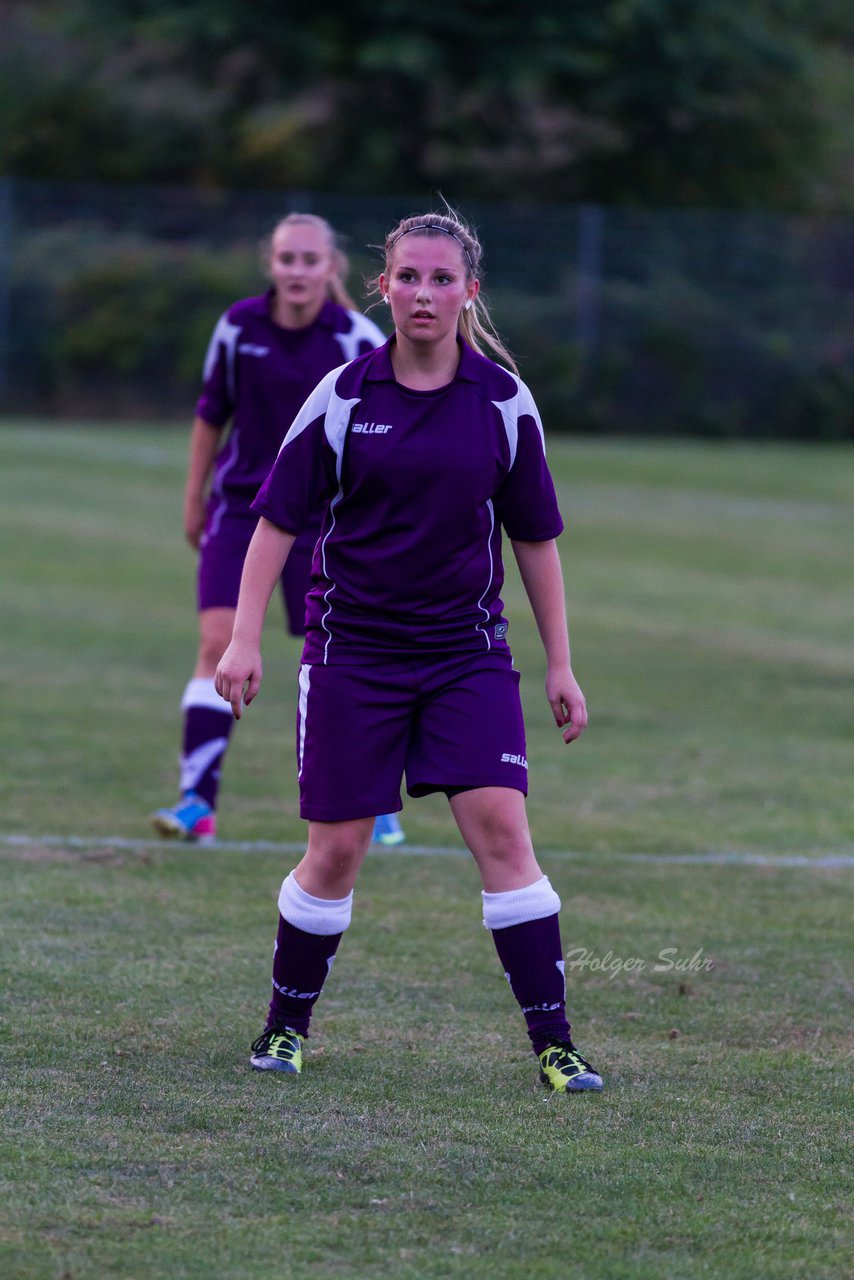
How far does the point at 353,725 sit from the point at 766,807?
143 inches

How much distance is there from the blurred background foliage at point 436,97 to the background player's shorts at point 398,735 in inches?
1193

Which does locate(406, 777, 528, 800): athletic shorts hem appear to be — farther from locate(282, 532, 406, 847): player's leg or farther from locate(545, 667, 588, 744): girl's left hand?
locate(282, 532, 406, 847): player's leg

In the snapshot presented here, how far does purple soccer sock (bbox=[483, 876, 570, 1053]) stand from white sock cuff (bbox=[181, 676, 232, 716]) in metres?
2.58

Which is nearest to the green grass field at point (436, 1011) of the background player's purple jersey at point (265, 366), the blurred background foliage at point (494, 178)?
the background player's purple jersey at point (265, 366)

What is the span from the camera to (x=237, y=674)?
410 cm

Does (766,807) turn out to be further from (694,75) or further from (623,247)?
(694,75)

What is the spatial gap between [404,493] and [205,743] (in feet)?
8.83

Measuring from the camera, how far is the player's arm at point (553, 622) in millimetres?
4301

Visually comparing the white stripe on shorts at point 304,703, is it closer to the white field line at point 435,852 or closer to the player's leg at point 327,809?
the player's leg at point 327,809

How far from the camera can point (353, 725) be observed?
13.6 feet

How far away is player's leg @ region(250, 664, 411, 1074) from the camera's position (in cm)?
416

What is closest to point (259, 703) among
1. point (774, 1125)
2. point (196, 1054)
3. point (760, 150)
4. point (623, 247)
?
point (196, 1054)

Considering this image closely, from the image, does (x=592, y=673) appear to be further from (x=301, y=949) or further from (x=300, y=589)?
(x=301, y=949)

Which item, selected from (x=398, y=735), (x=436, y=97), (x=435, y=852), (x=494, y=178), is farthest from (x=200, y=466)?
(x=494, y=178)
